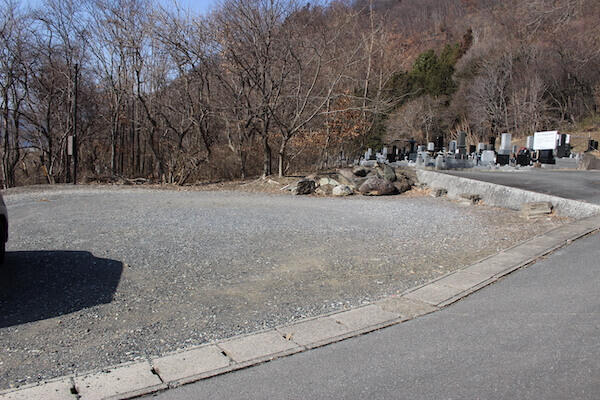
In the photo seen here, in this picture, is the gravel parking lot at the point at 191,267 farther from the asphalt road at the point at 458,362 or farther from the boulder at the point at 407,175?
the boulder at the point at 407,175

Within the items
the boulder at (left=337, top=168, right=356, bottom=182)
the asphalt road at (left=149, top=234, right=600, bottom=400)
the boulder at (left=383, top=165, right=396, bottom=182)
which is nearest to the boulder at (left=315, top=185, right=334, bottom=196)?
the boulder at (left=337, top=168, right=356, bottom=182)

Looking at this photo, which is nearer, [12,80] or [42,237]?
[42,237]

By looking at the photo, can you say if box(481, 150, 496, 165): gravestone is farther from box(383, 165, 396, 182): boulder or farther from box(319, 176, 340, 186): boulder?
box(319, 176, 340, 186): boulder

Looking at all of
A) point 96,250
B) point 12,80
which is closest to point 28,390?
point 96,250

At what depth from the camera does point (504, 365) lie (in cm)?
296

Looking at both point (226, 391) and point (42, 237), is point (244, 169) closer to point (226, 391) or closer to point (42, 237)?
point (42, 237)

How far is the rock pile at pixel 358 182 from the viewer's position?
14.2m

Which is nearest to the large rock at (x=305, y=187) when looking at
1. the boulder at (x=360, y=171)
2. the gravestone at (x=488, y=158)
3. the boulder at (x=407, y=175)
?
the boulder at (x=360, y=171)

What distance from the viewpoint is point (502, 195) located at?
35.7ft

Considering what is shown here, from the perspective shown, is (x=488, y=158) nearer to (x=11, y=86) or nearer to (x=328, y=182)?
(x=328, y=182)

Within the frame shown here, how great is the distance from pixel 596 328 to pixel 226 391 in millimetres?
2749

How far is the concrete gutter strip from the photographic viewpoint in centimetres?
853

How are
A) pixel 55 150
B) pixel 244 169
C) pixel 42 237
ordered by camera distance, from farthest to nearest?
pixel 55 150
pixel 244 169
pixel 42 237

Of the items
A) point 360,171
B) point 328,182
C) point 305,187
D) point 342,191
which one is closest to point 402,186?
point 360,171
